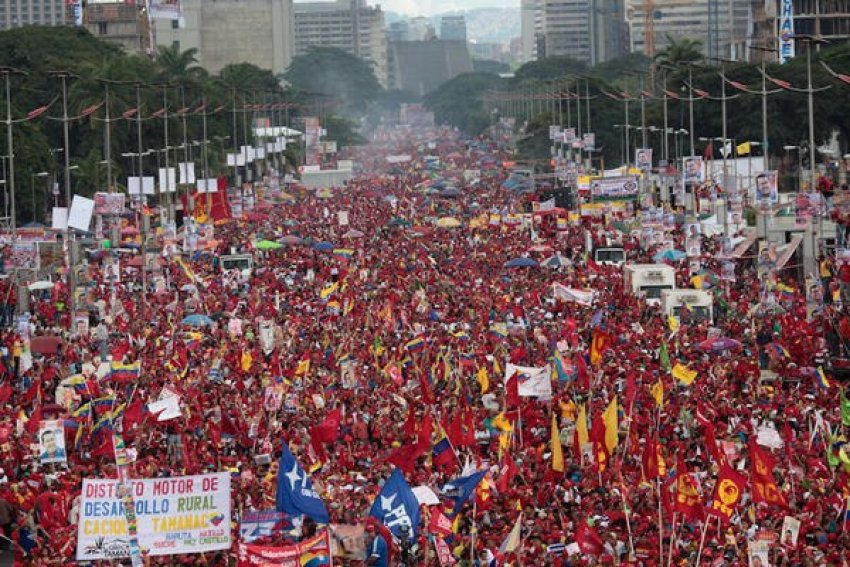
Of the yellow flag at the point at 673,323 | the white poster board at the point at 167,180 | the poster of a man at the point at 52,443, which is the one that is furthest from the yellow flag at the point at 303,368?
the white poster board at the point at 167,180

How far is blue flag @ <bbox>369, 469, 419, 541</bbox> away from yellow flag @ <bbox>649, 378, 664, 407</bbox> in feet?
31.8

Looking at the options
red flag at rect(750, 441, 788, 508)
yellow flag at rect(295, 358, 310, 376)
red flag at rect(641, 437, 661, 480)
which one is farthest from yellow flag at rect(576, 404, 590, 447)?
yellow flag at rect(295, 358, 310, 376)

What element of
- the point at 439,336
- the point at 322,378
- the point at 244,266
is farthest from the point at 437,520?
the point at 244,266

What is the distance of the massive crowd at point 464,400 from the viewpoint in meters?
25.0

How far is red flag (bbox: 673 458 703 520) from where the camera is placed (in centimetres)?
2378

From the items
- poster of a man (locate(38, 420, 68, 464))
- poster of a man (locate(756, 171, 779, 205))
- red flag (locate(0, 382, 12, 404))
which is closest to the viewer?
poster of a man (locate(38, 420, 68, 464))

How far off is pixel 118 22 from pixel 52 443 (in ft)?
558

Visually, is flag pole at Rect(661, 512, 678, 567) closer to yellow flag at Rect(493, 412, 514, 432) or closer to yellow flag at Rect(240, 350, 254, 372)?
yellow flag at Rect(493, 412, 514, 432)

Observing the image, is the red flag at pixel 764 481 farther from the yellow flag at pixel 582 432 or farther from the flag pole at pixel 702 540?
the yellow flag at pixel 582 432

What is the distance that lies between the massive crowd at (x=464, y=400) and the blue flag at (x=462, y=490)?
0.56ft

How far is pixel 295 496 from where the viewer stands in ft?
77.4

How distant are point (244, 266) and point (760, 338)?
73.6 feet

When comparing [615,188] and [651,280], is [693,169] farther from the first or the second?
[651,280]

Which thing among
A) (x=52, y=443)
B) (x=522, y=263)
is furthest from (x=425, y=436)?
(x=522, y=263)
